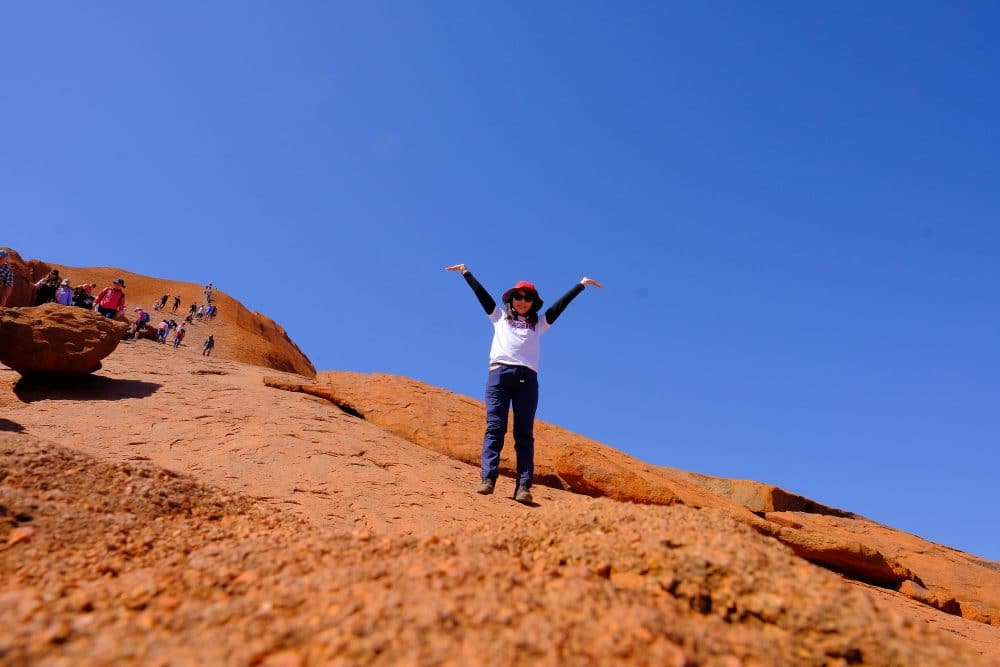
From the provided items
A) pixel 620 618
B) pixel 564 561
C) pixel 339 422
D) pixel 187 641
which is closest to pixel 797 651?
pixel 620 618

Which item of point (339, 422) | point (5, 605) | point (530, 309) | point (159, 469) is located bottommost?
point (5, 605)

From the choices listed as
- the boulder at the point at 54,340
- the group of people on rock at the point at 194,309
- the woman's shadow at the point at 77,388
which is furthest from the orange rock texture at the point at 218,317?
the woman's shadow at the point at 77,388

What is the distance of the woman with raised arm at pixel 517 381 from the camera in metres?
5.25

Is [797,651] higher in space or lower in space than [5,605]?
higher

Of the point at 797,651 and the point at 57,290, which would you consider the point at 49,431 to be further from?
the point at 57,290

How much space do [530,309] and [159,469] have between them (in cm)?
310

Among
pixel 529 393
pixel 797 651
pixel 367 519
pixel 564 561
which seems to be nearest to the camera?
pixel 797 651

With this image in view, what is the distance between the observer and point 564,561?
7.42 ft

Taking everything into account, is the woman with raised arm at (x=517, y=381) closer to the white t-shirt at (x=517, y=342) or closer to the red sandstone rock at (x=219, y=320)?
the white t-shirt at (x=517, y=342)

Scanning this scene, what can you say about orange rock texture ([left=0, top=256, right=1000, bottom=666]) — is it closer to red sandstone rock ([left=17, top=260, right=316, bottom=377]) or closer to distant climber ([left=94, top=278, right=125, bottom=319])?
distant climber ([left=94, top=278, right=125, bottom=319])

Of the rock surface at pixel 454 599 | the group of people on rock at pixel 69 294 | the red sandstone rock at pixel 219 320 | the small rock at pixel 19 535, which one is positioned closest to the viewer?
the rock surface at pixel 454 599

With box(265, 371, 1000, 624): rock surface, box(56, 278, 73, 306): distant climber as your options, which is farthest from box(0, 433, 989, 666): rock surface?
box(56, 278, 73, 306): distant climber

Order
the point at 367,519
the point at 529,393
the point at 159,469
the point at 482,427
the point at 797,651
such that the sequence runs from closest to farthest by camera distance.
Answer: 1. the point at 797,651
2. the point at 159,469
3. the point at 367,519
4. the point at 529,393
5. the point at 482,427

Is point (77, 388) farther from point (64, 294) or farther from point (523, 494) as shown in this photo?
point (64, 294)
